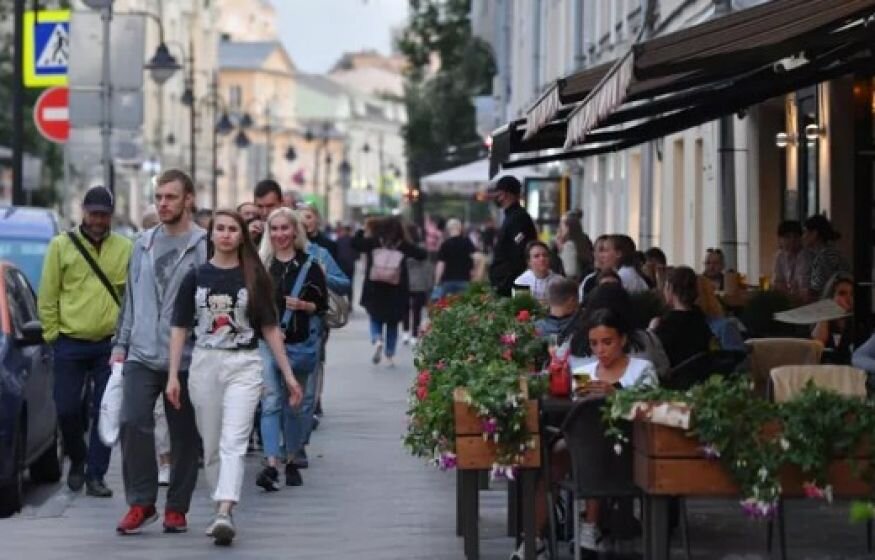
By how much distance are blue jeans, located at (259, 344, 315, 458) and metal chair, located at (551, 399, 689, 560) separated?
484cm

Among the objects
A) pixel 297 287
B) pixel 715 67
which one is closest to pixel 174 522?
pixel 297 287

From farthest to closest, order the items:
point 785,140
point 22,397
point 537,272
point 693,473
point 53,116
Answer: point 53,116, point 785,140, point 537,272, point 22,397, point 693,473

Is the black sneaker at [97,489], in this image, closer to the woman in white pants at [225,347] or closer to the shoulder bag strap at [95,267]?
the shoulder bag strap at [95,267]

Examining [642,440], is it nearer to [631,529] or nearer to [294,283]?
[631,529]

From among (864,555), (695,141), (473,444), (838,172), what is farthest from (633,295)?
(695,141)

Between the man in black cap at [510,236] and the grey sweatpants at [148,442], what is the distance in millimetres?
6980

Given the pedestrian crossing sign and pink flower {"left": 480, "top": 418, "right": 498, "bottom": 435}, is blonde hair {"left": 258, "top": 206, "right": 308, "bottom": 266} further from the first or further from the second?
the pedestrian crossing sign

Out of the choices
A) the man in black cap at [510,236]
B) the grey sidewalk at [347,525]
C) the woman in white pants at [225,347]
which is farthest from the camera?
the man in black cap at [510,236]

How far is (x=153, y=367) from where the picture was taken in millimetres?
12922

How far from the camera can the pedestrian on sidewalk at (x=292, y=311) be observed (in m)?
15.3

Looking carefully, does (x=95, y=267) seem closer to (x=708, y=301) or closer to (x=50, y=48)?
(x=708, y=301)

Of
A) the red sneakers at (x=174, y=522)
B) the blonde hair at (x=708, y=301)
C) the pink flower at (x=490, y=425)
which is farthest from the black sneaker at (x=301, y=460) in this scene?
the pink flower at (x=490, y=425)

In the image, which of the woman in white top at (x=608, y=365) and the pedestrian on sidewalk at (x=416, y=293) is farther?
the pedestrian on sidewalk at (x=416, y=293)

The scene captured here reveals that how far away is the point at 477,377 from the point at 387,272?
17.1 m
